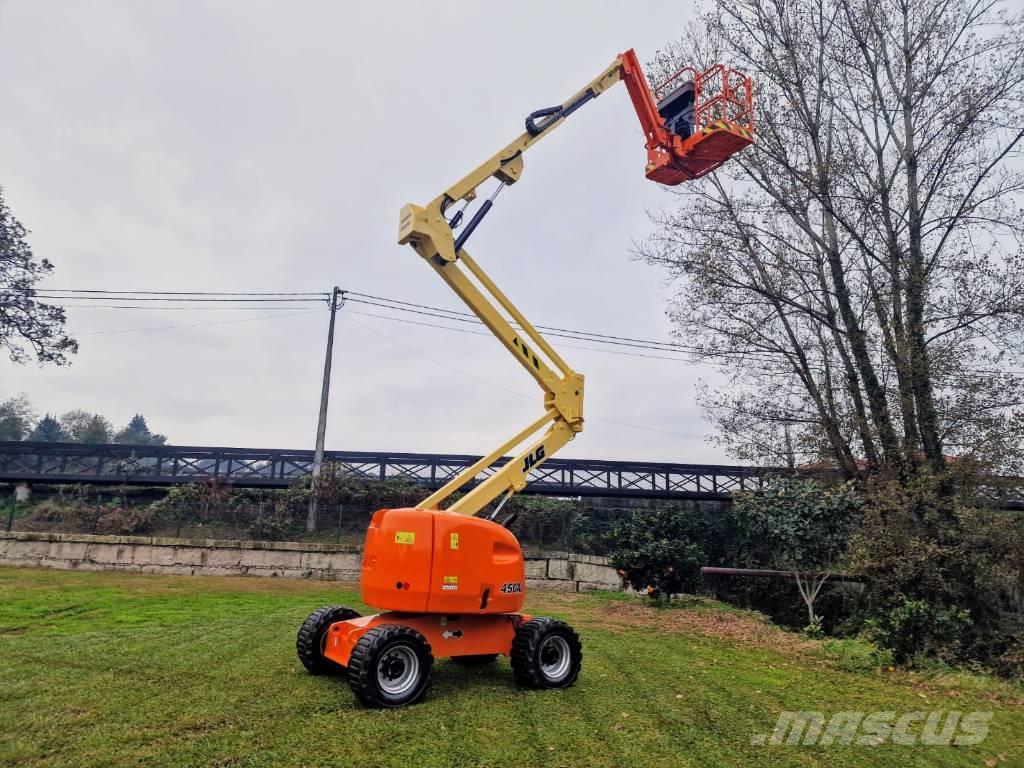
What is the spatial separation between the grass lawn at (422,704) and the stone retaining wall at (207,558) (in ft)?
15.8

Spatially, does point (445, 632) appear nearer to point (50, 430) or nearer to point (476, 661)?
point (476, 661)

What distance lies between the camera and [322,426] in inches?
803

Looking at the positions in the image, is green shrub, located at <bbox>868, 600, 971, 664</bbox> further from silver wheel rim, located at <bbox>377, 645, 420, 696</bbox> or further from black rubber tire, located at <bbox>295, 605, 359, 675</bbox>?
black rubber tire, located at <bbox>295, 605, 359, 675</bbox>

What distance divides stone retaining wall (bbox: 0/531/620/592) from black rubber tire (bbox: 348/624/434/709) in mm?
10474

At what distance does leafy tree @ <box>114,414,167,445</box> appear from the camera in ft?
233

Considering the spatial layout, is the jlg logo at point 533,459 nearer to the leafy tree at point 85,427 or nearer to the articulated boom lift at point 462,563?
the articulated boom lift at point 462,563

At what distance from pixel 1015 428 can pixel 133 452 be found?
23.6 metres

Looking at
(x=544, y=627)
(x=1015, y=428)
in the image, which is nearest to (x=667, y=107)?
(x=544, y=627)

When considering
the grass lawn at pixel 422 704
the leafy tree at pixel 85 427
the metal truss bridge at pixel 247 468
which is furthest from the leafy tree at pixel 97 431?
the grass lawn at pixel 422 704

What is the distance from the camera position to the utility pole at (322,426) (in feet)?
59.3

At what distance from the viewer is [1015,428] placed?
13.2m

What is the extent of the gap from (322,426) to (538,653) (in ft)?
50.0

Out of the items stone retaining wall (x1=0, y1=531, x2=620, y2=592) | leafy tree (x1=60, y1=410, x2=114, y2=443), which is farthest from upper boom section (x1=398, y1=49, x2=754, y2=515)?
leafy tree (x1=60, y1=410, x2=114, y2=443)
